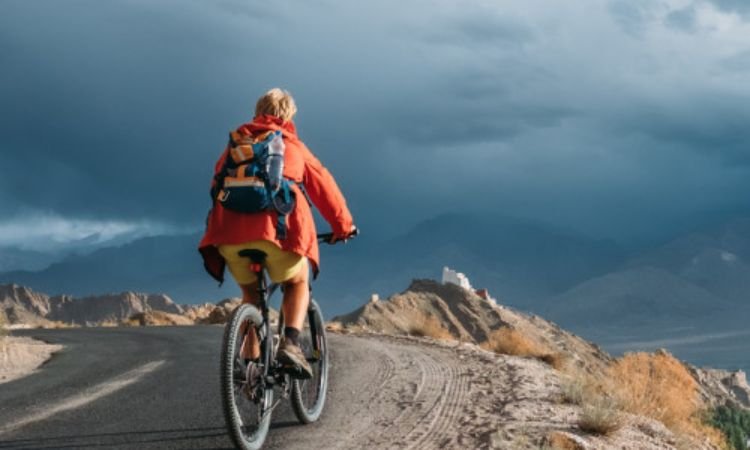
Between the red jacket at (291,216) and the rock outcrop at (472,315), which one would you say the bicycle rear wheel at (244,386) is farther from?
the rock outcrop at (472,315)

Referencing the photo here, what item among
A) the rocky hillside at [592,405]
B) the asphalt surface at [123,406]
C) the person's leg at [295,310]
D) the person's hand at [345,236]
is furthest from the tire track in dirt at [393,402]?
the person's hand at [345,236]

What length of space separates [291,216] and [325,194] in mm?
426

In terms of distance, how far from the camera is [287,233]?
714cm

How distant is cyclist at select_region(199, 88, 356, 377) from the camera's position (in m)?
7.02

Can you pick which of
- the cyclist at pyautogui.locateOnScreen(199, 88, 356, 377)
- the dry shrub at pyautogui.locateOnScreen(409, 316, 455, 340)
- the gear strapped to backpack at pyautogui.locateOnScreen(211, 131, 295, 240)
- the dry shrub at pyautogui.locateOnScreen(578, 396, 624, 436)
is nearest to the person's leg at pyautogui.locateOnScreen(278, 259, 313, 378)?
the cyclist at pyautogui.locateOnScreen(199, 88, 356, 377)

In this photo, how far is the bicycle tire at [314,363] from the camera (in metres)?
8.35

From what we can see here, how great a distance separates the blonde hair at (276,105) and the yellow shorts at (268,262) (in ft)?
3.62

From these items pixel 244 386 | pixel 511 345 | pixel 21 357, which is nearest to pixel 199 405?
pixel 244 386

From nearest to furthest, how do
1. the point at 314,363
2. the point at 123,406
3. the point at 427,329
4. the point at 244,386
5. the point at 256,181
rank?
1. the point at 256,181
2. the point at 244,386
3. the point at 314,363
4. the point at 123,406
5. the point at 427,329

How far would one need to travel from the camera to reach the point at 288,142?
7.33 metres

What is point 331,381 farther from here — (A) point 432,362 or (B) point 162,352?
(B) point 162,352

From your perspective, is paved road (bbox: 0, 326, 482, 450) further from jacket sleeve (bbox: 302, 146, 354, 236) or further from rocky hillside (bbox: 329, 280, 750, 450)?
jacket sleeve (bbox: 302, 146, 354, 236)

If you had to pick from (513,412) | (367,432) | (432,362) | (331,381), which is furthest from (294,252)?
(432,362)

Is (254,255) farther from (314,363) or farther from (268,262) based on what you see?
(314,363)
